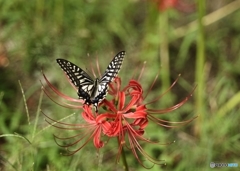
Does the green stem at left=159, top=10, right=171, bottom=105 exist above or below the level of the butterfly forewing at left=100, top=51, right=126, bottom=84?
above

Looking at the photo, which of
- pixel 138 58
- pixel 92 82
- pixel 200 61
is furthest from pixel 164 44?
pixel 92 82

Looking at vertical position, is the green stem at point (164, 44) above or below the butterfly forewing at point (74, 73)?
above

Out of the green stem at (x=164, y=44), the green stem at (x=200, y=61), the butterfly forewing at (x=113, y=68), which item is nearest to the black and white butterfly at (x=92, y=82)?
the butterfly forewing at (x=113, y=68)

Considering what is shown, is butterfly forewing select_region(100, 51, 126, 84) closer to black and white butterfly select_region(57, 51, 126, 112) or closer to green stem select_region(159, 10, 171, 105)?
black and white butterfly select_region(57, 51, 126, 112)

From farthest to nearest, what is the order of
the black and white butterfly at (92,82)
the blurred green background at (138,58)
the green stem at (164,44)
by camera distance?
the green stem at (164,44)
the blurred green background at (138,58)
the black and white butterfly at (92,82)

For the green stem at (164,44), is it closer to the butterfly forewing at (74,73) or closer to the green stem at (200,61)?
the green stem at (200,61)

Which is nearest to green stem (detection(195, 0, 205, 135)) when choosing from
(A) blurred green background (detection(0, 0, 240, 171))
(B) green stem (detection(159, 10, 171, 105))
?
(A) blurred green background (detection(0, 0, 240, 171))

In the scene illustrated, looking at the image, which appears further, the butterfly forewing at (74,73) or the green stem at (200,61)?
the green stem at (200,61)
